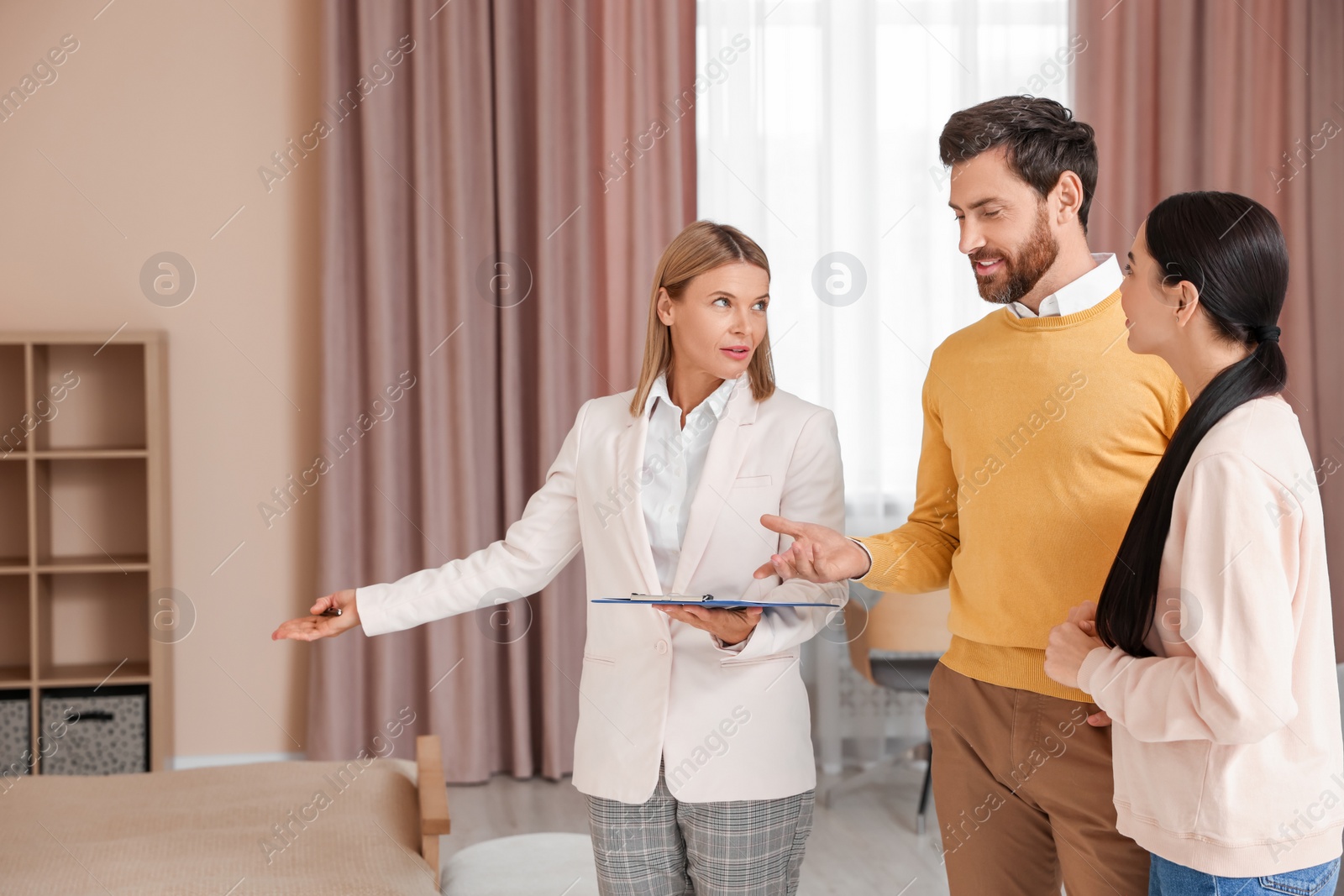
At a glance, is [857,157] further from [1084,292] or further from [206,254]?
[1084,292]

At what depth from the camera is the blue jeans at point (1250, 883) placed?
112 cm

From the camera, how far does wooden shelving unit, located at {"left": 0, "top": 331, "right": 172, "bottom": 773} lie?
367 centimetres

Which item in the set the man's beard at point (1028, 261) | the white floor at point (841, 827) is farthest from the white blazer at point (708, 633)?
the white floor at point (841, 827)

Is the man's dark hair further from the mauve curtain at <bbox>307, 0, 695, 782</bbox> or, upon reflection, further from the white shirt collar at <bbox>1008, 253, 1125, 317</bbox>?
the mauve curtain at <bbox>307, 0, 695, 782</bbox>

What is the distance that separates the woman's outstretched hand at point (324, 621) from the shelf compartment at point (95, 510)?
2421mm

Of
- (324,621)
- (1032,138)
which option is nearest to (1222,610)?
(1032,138)

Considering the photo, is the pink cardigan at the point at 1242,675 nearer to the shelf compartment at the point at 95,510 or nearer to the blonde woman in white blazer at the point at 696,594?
the blonde woman in white blazer at the point at 696,594

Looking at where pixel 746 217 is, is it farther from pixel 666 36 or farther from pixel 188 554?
pixel 188 554

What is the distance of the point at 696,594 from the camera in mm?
1565

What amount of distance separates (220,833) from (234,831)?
1.1 inches

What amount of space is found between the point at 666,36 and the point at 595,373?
1222 mm

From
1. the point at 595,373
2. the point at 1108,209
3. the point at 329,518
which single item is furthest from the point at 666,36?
the point at 329,518

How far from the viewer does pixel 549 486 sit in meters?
1.74

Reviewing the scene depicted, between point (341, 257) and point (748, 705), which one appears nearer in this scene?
point (748, 705)
